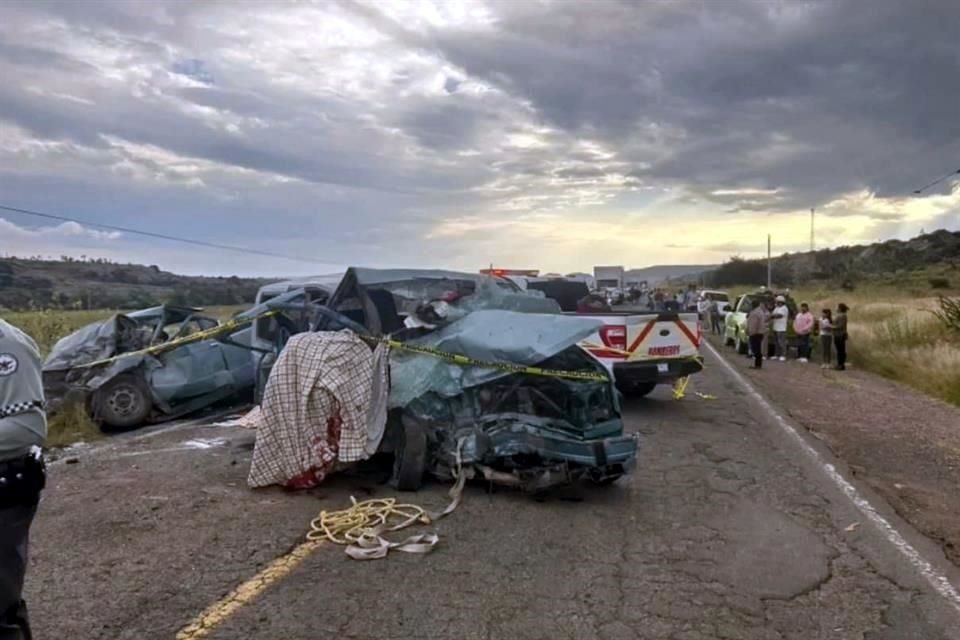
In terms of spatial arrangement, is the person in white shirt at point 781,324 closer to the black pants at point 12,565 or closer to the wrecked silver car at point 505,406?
the wrecked silver car at point 505,406

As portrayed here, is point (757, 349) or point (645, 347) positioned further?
point (757, 349)

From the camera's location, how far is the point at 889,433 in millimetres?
11398

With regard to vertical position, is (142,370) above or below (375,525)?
above

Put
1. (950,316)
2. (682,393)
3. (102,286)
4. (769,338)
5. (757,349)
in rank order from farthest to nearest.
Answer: (102,286), (769,338), (950,316), (757,349), (682,393)

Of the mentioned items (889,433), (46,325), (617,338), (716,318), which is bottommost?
(889,433)

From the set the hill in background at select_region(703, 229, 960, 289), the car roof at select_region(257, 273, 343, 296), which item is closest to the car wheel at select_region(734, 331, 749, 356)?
the car roof at select_region(257, 273, 343, 296)

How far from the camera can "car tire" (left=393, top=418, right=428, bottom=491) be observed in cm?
716

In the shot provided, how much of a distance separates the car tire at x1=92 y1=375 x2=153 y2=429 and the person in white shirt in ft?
53.3

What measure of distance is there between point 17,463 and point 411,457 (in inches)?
184

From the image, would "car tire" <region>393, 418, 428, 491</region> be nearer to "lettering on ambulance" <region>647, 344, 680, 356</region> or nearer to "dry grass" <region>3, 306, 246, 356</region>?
"lettering on ambulance" <region>647, 344, 680, 356</region>

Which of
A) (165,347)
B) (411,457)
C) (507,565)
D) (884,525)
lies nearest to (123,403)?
(165,347)

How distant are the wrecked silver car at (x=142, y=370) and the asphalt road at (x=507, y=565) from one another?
110 inches

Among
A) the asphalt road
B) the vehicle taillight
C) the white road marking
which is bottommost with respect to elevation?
the white road marking

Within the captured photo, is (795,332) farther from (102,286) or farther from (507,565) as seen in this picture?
(102,286)
